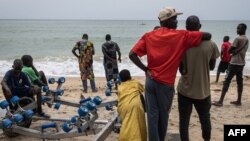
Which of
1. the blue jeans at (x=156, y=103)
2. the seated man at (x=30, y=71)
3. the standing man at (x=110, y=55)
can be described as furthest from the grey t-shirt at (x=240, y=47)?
the seated man at (x=30, y=71)

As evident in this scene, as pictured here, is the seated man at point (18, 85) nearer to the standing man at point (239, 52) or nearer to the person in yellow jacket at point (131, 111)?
the person in yellow jacket at point (131, 111)

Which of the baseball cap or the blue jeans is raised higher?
the baseball cap

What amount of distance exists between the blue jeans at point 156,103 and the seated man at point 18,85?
216 centimetres

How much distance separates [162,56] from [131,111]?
0.87m

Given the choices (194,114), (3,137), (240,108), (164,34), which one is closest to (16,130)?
(3,137)

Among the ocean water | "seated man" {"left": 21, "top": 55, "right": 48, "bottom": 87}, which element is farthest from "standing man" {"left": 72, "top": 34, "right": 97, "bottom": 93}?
the ocean water

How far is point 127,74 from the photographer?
14.1ft

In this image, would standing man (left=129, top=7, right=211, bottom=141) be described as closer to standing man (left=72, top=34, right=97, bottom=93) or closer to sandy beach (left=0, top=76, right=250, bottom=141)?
sandy beach (left=0, top=76, right=250, bottom=141)

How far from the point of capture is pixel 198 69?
3.91 metres

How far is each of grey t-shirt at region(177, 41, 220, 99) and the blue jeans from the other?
285 mm

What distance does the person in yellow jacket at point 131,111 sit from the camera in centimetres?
404

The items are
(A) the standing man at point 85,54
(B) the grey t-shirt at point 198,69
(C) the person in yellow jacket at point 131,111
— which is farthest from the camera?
(A) the standing man at point 85,54

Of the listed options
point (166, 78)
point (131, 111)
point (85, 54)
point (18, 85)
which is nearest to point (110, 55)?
point (85, 54)

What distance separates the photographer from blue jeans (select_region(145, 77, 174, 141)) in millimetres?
3738
